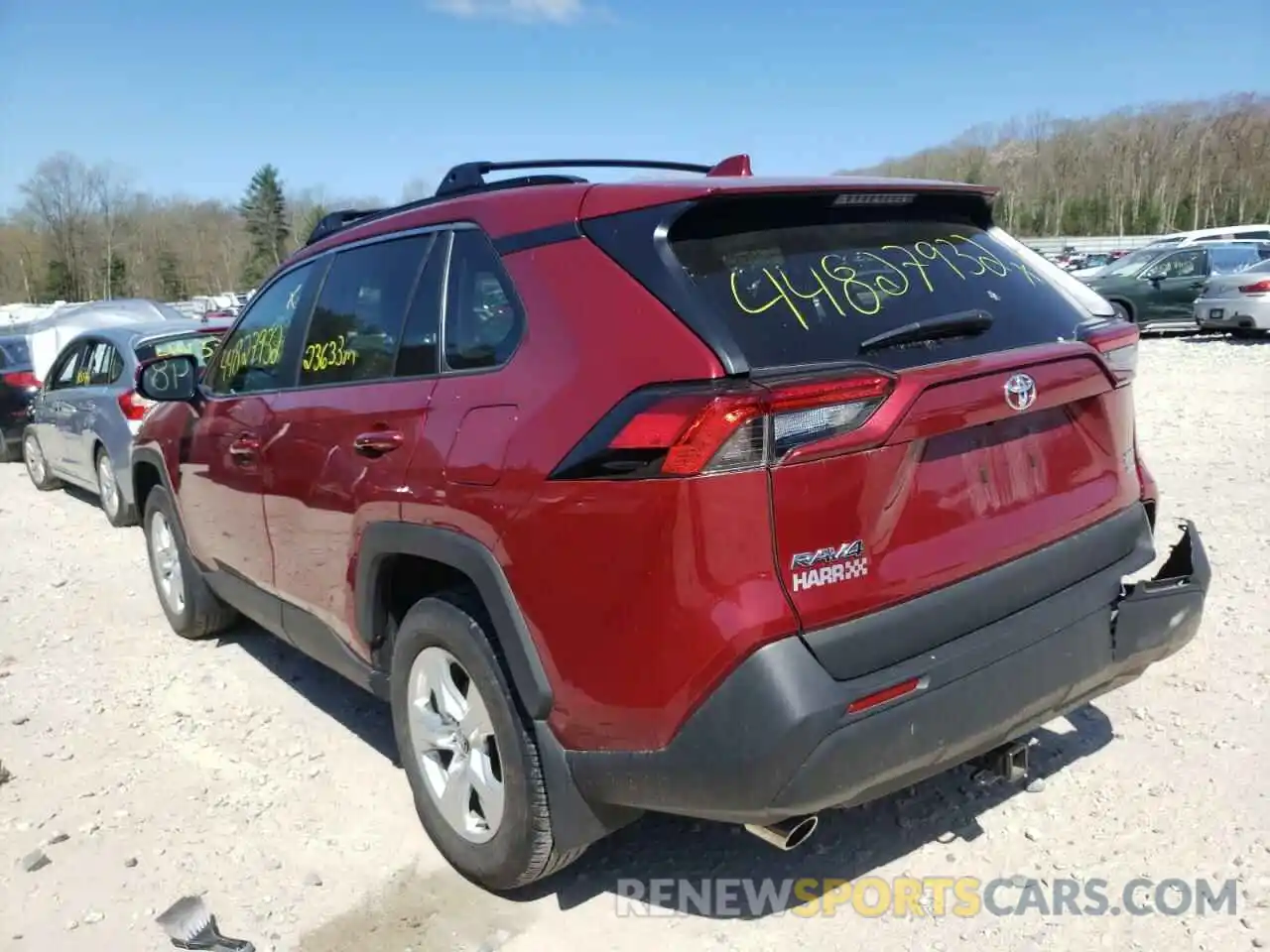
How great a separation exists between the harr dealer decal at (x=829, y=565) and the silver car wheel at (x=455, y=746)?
1.01 metres

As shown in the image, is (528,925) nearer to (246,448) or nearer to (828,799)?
(828,799)

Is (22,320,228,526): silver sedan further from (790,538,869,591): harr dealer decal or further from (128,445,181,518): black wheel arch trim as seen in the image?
(790,538,869,591): harr dealer decal

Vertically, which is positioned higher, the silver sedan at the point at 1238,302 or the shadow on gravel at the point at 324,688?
the silver sedan at the point at 1238,302

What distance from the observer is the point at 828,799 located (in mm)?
2236

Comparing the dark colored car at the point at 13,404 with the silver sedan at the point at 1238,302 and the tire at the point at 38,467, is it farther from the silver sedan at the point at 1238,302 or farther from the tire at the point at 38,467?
the silver sedan at the point at 1238,302

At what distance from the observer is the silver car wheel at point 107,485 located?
8.10 metres

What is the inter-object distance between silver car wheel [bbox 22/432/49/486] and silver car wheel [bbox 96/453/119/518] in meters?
2.11

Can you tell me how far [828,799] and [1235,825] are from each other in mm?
1582

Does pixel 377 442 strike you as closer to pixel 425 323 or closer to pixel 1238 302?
pixel 425 323

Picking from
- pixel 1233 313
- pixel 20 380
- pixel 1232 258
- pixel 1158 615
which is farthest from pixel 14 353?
pixel 1232 258

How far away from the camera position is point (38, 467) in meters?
10.3

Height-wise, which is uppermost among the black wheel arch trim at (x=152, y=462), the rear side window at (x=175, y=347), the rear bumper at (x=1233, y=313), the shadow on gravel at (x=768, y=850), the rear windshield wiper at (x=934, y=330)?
the rear windshield wiper at (x=934, y=330)

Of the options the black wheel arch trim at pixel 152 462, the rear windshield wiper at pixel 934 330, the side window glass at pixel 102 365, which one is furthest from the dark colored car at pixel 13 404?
the rear windshield wiper at pixel 934 330

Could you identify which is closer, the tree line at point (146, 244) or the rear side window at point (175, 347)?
the rear side window at point (175, 347)
